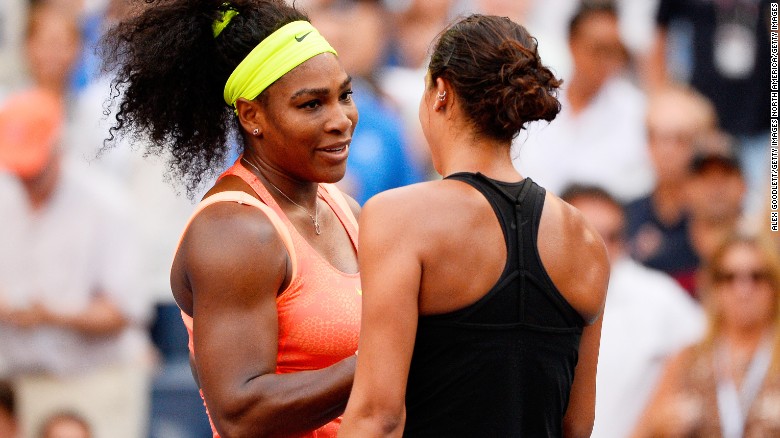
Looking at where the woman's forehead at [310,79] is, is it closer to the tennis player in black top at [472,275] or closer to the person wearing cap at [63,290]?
the tennis player in black top at [472,275]

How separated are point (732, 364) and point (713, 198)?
953mm

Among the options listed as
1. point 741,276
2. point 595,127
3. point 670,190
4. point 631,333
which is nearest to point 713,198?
point 670,190

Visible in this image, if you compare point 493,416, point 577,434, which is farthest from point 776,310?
point 493,416

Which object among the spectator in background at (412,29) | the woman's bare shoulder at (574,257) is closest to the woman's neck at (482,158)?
the woman's bare shoulder at (574,257)

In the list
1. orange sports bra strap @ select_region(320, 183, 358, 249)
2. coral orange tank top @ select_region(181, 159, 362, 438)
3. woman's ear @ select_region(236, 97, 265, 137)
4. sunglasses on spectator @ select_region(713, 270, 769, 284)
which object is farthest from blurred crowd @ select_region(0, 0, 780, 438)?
coral orange tank top @ select_region(181, 159, 362, 438)

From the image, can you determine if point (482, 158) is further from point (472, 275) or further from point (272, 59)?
point (272, 59)

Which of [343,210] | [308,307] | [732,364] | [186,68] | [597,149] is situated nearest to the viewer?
[308,307]

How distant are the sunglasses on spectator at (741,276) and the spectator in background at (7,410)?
338 centimetres

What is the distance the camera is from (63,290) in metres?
5.28

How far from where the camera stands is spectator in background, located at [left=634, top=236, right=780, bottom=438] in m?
5.07

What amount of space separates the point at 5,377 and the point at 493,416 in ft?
11.9

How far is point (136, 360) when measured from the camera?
5340 mm

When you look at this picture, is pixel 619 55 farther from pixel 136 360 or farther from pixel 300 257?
pixel 300 257

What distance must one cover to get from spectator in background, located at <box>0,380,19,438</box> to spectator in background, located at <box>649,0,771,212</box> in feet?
12.1
